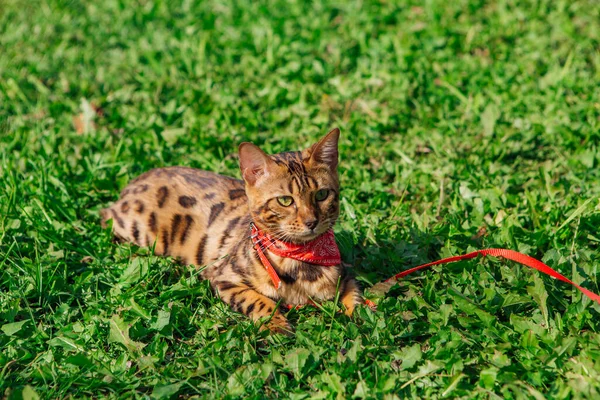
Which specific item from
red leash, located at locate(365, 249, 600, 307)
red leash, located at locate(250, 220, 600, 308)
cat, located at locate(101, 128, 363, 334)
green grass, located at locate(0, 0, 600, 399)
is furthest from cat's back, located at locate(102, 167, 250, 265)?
red leash, located at locate(365, 249, 600, 307)

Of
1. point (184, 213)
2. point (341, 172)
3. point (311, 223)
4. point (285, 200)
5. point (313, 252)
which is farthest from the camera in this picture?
point (341, 172)

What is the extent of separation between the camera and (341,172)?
206 inches

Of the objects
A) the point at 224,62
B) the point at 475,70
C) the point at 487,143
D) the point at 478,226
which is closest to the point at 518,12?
the point at 475,70

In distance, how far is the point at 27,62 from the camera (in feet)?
23.7

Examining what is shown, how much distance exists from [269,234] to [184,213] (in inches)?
37.2

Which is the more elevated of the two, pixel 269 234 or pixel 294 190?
pixel 294 190

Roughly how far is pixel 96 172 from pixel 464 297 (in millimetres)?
3077

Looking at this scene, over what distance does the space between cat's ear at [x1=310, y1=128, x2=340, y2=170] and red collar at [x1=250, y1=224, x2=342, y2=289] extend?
0.42 m

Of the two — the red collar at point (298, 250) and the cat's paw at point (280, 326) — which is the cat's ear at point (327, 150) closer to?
the red collar at point (298, 250)

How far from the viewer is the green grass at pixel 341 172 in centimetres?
331

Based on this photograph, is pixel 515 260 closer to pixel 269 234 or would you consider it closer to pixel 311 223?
pixel 311 223

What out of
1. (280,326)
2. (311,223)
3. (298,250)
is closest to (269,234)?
(298,250)

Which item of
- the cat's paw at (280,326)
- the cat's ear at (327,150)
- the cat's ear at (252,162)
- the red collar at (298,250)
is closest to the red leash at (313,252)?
the red collar at (298,250)

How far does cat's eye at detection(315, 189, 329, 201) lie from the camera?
12.3 ft
